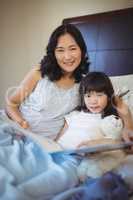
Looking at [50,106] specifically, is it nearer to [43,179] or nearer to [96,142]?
[96,142]

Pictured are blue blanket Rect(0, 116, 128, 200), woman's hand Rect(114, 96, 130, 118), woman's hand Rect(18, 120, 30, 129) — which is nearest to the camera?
blue blanket Rect(0, 116, 128, 200)

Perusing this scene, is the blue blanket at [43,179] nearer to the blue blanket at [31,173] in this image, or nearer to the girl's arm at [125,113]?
the blue blanket at [31,173]

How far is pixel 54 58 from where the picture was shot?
0.86 meters

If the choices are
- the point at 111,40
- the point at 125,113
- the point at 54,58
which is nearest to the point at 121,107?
the point at 125,113

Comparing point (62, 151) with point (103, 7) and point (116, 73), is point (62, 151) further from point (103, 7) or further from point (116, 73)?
point (103, 7)

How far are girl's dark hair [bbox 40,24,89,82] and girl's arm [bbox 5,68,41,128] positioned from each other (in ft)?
0.09

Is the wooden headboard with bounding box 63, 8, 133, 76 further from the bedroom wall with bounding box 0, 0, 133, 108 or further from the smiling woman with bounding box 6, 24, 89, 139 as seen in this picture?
the smiling woman with bounding box 6, 24, 89, 139

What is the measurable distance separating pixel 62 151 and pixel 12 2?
652 mm

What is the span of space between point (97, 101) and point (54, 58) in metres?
0.21

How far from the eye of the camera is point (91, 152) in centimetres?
66

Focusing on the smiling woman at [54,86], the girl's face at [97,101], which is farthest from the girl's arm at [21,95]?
the girl's face at [97,101]

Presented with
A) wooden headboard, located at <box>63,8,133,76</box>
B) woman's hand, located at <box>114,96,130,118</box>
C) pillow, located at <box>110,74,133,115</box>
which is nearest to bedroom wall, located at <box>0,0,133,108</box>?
wooden headboard, located at <box>63,8,133,76</box>

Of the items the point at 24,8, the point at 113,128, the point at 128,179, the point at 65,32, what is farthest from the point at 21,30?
the point at 128,179

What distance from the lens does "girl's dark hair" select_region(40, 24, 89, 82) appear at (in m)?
0.84
